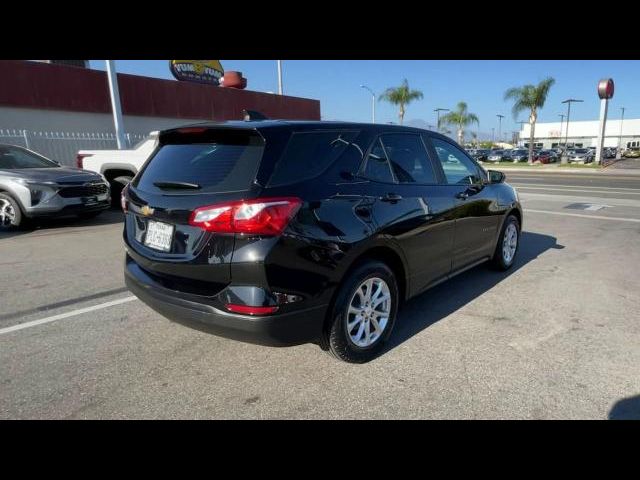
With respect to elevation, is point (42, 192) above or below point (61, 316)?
above

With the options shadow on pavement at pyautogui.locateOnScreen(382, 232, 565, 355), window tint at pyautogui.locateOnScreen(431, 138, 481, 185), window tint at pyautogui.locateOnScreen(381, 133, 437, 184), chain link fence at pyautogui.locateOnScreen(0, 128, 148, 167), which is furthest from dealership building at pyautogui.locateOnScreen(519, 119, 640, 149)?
window tint at pyautogui.locateOnScreen(381, 133, 437, 184)

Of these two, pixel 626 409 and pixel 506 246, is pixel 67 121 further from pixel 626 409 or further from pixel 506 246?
pixel 626 409

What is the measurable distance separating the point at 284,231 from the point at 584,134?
107117 mm

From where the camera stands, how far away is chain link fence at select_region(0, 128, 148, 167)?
1288 centimetres

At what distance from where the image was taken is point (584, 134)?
297ft

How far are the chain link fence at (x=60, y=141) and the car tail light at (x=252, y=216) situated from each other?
13.1 meters

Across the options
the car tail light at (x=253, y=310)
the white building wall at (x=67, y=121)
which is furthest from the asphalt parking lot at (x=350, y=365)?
the white building wall at (x=67, y=121)

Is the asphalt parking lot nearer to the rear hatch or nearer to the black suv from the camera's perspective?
the black suv

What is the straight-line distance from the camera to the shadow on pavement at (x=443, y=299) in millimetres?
3604

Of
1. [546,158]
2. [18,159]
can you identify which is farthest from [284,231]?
[546,158]

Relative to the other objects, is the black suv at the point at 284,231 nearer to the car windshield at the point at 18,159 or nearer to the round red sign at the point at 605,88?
the car windshield at the point at 18,159
